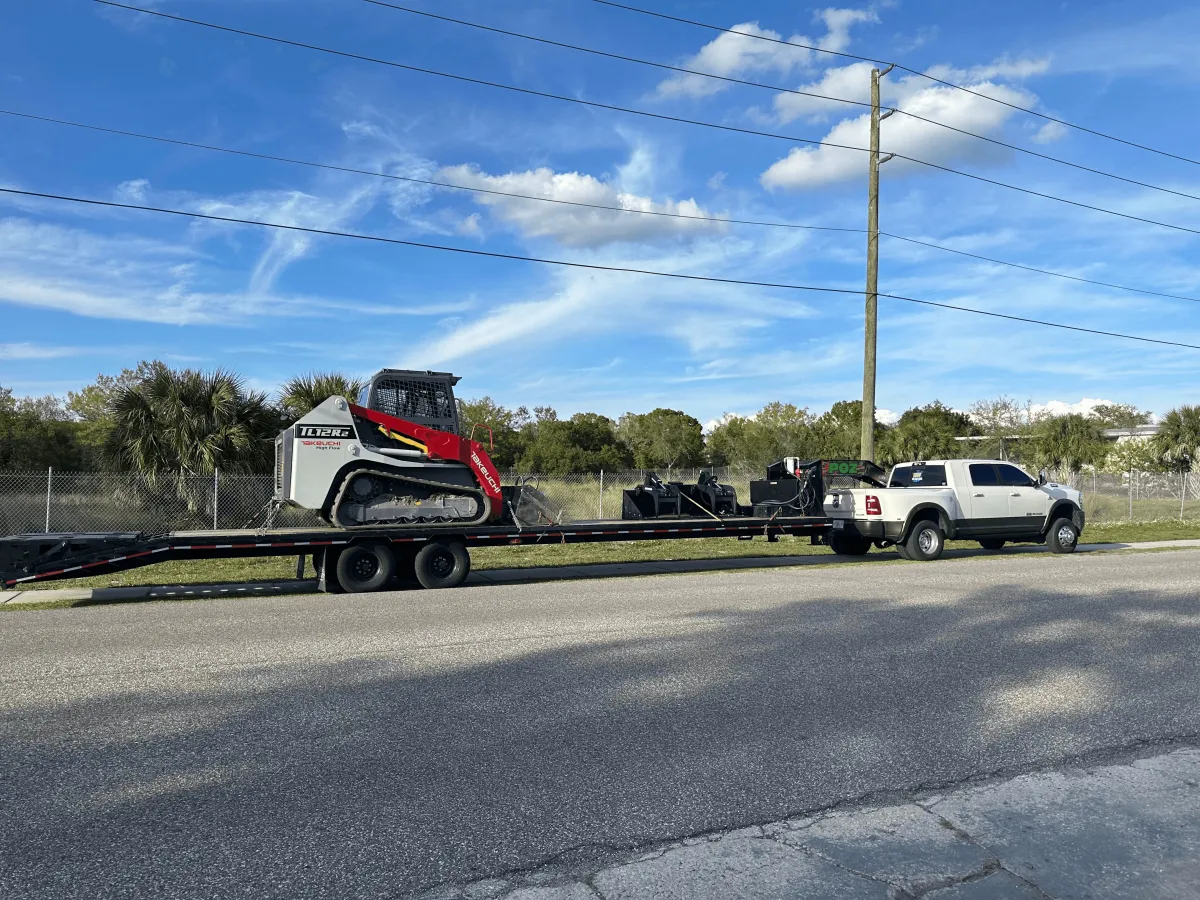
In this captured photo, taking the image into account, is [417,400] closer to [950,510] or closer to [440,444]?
[440,444]

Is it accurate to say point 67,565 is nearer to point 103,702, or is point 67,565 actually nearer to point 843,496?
point 103,702

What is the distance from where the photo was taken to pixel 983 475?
18.6 metres

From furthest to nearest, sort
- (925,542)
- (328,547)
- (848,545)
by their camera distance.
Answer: (848,545), (925,542), (328,547)

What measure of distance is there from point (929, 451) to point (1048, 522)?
26417 millimetres

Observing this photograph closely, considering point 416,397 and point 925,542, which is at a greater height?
point 416,397

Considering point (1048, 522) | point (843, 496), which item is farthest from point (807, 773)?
point (1048, 522)

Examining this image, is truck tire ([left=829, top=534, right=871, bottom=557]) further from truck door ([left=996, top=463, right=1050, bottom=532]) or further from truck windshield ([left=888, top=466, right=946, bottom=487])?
truck door ([left=996, top=463, right=1050, bottom=532])

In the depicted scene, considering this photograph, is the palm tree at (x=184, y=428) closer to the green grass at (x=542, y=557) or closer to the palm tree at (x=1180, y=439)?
the green grass at (x=542, y=557)

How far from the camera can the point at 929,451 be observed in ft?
147

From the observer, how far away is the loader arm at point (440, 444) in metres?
14.1

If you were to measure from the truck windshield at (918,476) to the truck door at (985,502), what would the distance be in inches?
21.9

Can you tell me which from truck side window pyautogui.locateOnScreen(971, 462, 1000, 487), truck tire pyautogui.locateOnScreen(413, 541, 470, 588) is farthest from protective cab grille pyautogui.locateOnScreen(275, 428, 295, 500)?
truck side window pyautogui.locateOnScreen(971, 462, 1000, 487)

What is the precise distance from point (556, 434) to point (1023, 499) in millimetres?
42404

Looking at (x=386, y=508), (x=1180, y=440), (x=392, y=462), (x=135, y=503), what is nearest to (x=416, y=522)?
(x=386, y=508)
